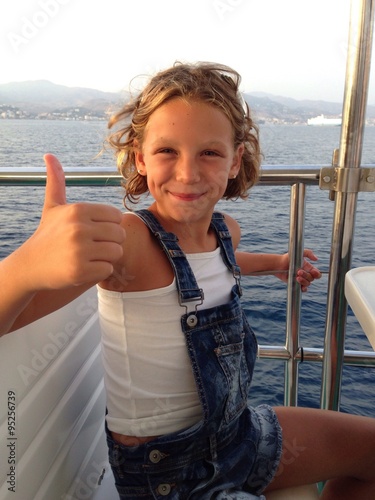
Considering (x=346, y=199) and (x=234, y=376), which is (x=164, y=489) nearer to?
(x=234, y=376)

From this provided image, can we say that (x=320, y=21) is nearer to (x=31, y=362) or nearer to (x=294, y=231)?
(x=294, y=231)

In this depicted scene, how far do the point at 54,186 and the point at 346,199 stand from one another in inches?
39.6

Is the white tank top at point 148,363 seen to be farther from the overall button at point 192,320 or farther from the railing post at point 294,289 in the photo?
the railing post at point 294,289

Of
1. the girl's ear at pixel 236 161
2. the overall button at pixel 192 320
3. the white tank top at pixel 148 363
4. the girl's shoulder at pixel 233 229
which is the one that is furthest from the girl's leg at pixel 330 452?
the girl's ear at pixel 236 161

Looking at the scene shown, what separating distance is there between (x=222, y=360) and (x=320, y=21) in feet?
3.22

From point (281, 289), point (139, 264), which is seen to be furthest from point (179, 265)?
point (281, 289)

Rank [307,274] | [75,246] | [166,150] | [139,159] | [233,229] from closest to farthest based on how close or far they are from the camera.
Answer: [75,246] → [166,150] → [139,159] → [233,229] → [307,274]

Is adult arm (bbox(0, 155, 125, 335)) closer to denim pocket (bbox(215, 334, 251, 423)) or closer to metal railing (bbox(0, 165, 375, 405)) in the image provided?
denim pocket (bbox(215, 334, 251, 423))

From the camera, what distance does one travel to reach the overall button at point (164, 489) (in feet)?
3.21

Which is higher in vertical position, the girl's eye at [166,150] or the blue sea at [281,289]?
the girl's eye at [166,150]

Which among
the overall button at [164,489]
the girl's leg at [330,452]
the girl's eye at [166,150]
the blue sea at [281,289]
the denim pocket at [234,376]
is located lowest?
the blue sea at [281,289]

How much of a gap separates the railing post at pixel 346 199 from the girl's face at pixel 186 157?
433 millimetres

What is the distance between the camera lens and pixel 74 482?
107 centimetres

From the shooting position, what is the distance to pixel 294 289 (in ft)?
5.53
